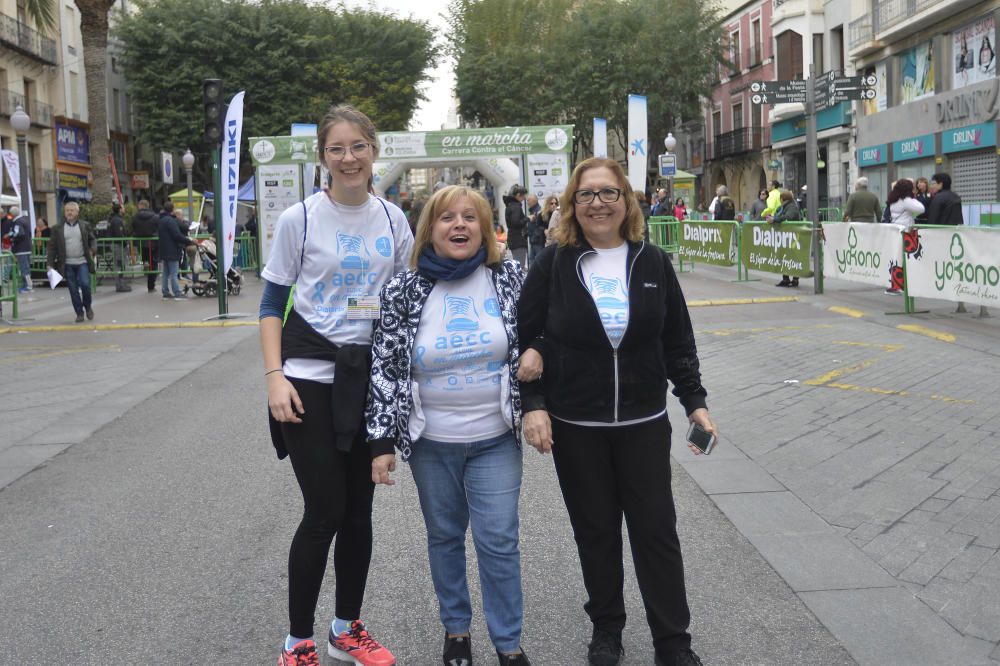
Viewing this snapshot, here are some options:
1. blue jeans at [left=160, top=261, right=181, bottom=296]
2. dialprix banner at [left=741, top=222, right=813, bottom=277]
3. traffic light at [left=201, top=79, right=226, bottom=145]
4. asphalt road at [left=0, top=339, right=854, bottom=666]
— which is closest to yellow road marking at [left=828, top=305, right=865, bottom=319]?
dialprix banner at [left=741, top=222, right=813, bottom=277]

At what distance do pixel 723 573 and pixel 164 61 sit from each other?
46.8m

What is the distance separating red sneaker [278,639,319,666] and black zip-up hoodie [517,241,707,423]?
42.0 inches

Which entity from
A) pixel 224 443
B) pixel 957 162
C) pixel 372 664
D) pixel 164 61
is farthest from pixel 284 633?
pixel 164 61

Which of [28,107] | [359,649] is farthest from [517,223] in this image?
[28,107]

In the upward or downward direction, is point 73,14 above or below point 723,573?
above

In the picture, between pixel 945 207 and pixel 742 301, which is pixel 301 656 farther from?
pixel 945 207

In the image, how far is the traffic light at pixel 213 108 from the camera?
48.6 feet

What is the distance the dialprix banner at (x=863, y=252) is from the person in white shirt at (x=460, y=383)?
36.4ft

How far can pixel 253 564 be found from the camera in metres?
4.73

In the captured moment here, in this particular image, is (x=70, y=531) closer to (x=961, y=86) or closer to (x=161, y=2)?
(x=961, y=86)

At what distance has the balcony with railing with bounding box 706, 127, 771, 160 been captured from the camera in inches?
1866

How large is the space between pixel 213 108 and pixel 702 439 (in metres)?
12.6

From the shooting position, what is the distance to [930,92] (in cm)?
3119

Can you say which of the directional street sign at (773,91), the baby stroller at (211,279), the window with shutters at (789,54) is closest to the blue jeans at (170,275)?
the baby stroller at (211,279)
